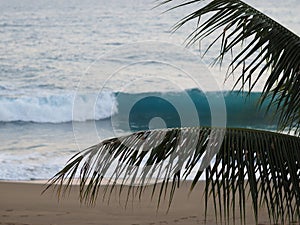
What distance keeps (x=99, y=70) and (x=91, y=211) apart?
8.39 metres

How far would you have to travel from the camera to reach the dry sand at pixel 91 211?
6.20m

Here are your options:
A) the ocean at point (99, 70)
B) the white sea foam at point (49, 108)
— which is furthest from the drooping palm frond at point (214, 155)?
the white sea foam at point (49, 108)

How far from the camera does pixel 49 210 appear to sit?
668 centimetres

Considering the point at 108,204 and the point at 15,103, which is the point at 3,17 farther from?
the point at 108,204

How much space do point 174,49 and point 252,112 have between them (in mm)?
2228

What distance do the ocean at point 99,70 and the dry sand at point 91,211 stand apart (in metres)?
4.30

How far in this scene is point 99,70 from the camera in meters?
14.8

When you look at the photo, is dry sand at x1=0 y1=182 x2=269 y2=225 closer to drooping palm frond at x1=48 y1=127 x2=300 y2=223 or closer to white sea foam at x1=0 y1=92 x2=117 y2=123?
drooping palm frond at x1=48 y1=127 x2=300 y2=223

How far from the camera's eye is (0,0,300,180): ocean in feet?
43.2

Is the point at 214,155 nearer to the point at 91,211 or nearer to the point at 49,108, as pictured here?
the point at 91,211

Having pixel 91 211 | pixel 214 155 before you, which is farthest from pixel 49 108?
pixel 214 155

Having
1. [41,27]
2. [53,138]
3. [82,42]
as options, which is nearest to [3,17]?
[41,27]

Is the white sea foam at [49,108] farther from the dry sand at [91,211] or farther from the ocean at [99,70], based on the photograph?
the dry sand at [91,211]

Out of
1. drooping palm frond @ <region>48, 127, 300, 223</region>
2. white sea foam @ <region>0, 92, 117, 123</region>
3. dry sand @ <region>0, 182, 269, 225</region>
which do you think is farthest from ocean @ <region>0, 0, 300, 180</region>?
drooping palm frond @ <region>48, 127, 300, 223</region>
